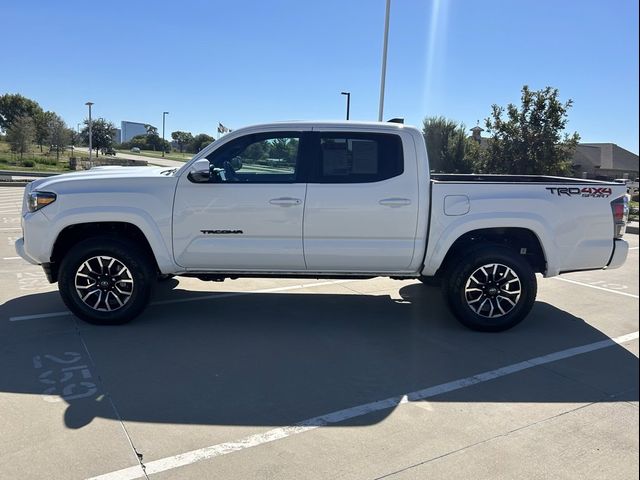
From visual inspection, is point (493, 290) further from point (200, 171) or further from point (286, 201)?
point (200, 171)

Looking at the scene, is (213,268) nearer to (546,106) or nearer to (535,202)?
(535,202)

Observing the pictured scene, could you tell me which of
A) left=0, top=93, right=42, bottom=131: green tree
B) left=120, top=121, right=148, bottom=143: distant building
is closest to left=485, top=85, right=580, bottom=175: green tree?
left=0, top=93, right=42, bottom=131: green tree

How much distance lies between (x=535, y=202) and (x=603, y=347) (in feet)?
5.02

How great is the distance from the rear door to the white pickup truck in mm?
11

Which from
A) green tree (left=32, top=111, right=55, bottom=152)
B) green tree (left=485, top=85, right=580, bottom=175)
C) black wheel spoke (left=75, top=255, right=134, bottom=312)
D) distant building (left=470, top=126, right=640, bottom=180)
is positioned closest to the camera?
black wheel spoke (left=75, top=255, right=134, bottom=312)

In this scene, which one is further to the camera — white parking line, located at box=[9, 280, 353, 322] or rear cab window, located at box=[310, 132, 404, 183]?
white parking line, located at box=[9, 280, 353, 322]

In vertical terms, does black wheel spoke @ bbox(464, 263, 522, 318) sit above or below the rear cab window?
below

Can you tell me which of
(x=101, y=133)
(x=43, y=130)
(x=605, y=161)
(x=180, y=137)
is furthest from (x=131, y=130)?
(x=605, y=161)

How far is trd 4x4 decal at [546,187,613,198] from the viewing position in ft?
16.4

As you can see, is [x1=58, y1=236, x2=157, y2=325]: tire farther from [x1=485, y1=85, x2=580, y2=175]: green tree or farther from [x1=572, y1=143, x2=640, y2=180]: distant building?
[x1=572, y1=143, x2=640, y2=180]: distant building

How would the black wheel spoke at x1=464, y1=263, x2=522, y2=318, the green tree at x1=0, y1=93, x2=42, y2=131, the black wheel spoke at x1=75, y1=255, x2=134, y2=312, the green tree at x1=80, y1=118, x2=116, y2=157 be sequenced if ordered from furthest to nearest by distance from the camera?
1. the green tree at x1=0, y1=93, x2=42, y2=131
2. the green tree at x1=80, y1=118, x2=116, y2=157
3. the black wheel spoke at x1=464, y1=263, x2=522, y2=318
4. the black wheel spoke at x1=75, y1=255, x2=134, y2=312

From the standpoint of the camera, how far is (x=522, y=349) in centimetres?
473

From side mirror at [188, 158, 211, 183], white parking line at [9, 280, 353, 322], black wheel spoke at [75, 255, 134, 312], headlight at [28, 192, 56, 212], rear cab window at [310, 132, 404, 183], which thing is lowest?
white parking line at [9, 280, 353, 322]

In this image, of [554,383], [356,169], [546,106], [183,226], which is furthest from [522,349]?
[546,106]
